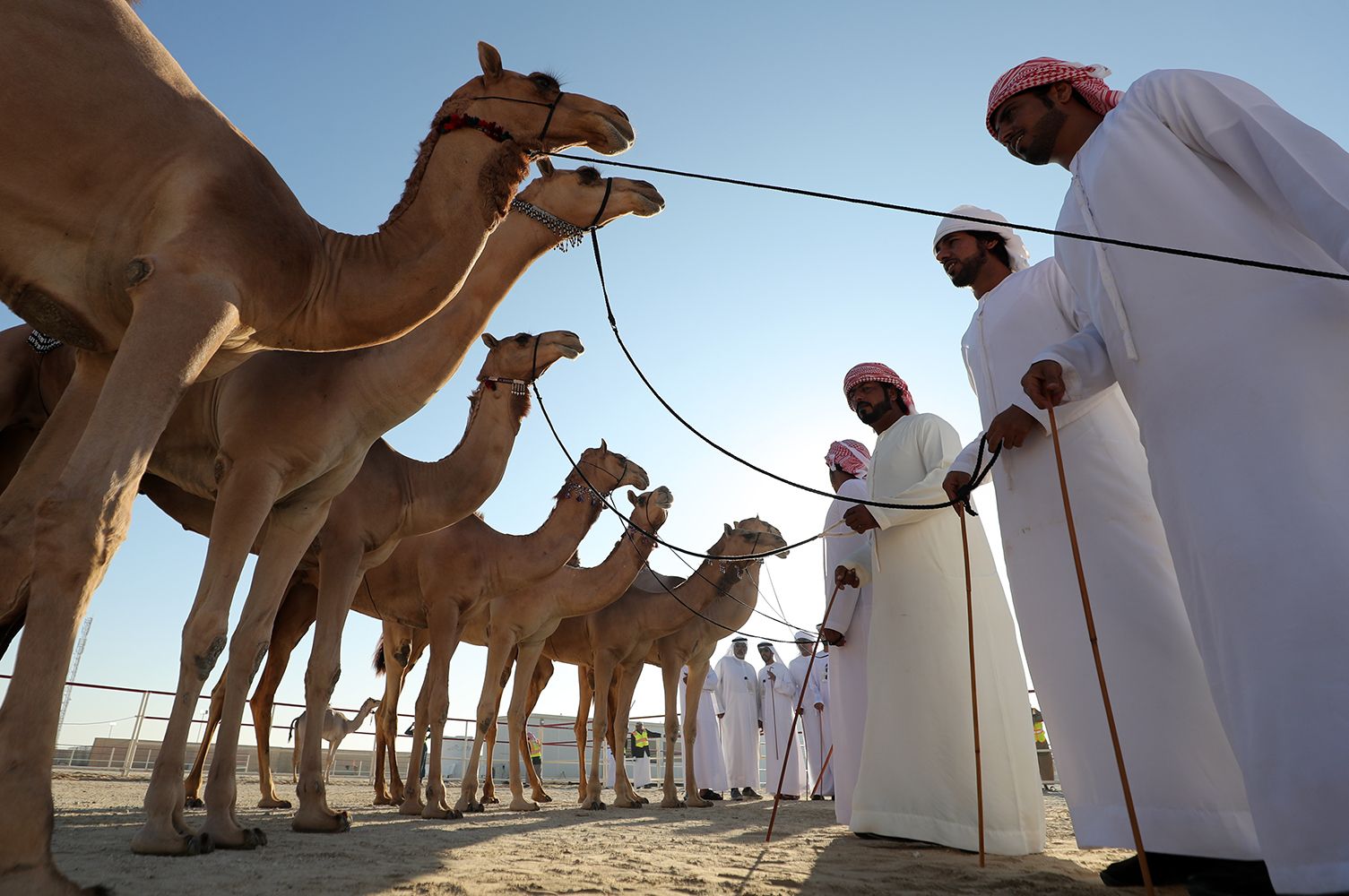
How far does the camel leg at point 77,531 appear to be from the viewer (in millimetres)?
1957

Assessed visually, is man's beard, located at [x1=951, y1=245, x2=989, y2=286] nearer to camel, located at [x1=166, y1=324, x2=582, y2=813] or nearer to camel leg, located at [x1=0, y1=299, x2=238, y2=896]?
camel, located at [x1=166, y1=324, x2=582, y2=813]

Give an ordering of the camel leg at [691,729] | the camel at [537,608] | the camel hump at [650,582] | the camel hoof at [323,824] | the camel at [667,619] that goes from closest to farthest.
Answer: the camel hoof at [323,824] < the camel at [537,608] < the camel leg at [691,729] < the camel at [667,619] < the camel hump at [650,582]

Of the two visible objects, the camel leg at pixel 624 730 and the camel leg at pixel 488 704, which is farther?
the camel leg at pixel 624 730

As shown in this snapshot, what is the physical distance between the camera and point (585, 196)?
16.7 feet

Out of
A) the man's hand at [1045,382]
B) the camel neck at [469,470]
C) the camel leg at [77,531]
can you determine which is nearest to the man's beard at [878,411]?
the camel neck at [469,470]

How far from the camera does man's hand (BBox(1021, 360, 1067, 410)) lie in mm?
3174

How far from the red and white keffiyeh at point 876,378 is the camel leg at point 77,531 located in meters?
4.88

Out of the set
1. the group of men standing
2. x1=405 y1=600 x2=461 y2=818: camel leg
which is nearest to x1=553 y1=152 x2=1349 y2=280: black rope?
the group of men standing

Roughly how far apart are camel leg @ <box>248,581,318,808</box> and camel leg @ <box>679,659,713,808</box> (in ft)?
15.6

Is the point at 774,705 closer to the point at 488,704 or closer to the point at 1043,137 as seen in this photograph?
the point at 488,704

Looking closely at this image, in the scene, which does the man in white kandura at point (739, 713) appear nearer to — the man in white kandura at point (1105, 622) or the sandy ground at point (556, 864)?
the sandy ground at point (556, 864)

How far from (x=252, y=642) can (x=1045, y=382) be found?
14.0 ft

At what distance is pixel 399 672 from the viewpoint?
10641 mm

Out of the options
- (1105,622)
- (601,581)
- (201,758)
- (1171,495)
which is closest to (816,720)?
(601,581)
